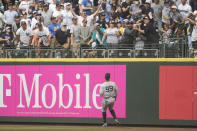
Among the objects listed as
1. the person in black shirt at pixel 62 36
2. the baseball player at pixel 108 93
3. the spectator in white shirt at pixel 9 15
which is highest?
the spectator in white shirt at pixel 9 15

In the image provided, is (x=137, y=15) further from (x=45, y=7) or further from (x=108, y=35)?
(x=45, y=7)

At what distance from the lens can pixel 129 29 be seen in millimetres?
18578

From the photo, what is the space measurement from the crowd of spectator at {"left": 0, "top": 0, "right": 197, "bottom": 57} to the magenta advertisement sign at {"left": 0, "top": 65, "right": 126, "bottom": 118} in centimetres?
89

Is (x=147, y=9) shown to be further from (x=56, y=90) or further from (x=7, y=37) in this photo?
(x=7, y=37)

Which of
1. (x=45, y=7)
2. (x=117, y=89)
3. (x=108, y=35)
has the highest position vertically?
(x=45, y=7)

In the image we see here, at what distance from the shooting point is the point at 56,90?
19484 millimetres

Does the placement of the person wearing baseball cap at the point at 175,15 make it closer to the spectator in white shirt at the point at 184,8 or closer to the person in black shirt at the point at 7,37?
the spectator in white shirt at the point at 184,8

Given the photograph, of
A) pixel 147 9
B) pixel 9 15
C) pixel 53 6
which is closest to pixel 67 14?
pixel 53 6

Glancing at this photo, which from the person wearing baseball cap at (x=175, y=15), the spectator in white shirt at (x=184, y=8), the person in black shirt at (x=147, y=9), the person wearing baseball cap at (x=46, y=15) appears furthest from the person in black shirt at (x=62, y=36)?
the spectator in white shirt at (x=184, y=8)

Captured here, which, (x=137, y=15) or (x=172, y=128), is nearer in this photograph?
(x=172, y=128)

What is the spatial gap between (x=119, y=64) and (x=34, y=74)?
133 inches

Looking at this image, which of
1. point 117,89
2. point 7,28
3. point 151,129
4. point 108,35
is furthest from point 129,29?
point 7,28

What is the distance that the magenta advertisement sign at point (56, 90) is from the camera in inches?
752

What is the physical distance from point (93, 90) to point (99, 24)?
2779 millimetres
